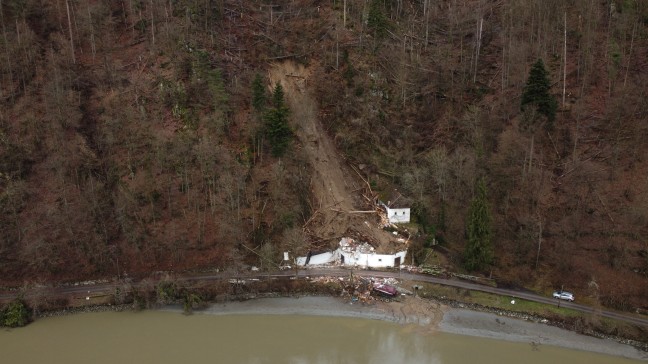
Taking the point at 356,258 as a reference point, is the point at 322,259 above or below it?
below

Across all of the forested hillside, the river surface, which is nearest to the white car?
the forested hillside

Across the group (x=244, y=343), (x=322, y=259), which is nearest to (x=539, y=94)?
(x=322, y=259)

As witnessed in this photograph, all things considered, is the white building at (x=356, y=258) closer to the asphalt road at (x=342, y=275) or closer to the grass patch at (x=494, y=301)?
the asphalt road at (x=342, y=275)

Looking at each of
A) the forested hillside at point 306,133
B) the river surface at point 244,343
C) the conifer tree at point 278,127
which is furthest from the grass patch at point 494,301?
the conifer tree at point 278,127

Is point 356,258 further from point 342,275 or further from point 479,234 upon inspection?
point 479,234

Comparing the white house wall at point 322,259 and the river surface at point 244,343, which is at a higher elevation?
the white house wall at point 322,259

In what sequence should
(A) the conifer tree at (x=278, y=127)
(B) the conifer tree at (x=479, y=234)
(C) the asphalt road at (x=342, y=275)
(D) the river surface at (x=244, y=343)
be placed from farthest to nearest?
(A) the conifer tree at (x=278, y=127) < (B) the conifer tree at (x=479, y=234) < (C) the asphalt road at (x=342, y=275) < (D) the river surface at (x=244, y=343)
